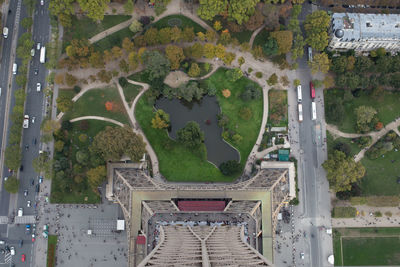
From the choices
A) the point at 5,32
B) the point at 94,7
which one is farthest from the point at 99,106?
the point at 5,32

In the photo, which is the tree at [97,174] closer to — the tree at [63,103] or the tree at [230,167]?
the tree at [63,103]

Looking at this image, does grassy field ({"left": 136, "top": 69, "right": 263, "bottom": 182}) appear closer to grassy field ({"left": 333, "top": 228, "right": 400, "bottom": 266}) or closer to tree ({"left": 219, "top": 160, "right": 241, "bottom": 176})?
tree ({"left": 219, "top": 160, "right": 241, "bottom": 176})

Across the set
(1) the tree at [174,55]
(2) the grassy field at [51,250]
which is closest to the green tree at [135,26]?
(1) the tree at [174,55]

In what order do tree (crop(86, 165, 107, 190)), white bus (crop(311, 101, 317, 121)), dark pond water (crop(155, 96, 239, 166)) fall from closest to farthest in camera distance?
tree (crop(86, 165, 107, 190)) < dark pond water (crop(155, 96, 239, 166)) < white bus (crop(311, 101, 317, 121))

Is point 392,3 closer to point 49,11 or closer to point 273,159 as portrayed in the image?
point 273,159

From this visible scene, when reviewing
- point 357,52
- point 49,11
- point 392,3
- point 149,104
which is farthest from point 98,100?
point 392,3

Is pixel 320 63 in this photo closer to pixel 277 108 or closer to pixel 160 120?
pixel 277 108

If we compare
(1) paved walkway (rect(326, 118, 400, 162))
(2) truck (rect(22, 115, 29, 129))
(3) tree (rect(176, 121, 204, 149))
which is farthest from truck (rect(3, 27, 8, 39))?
(1) paved walkway (rect(326, 118, 400, 162))

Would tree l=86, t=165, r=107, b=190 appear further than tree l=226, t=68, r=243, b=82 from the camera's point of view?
No
